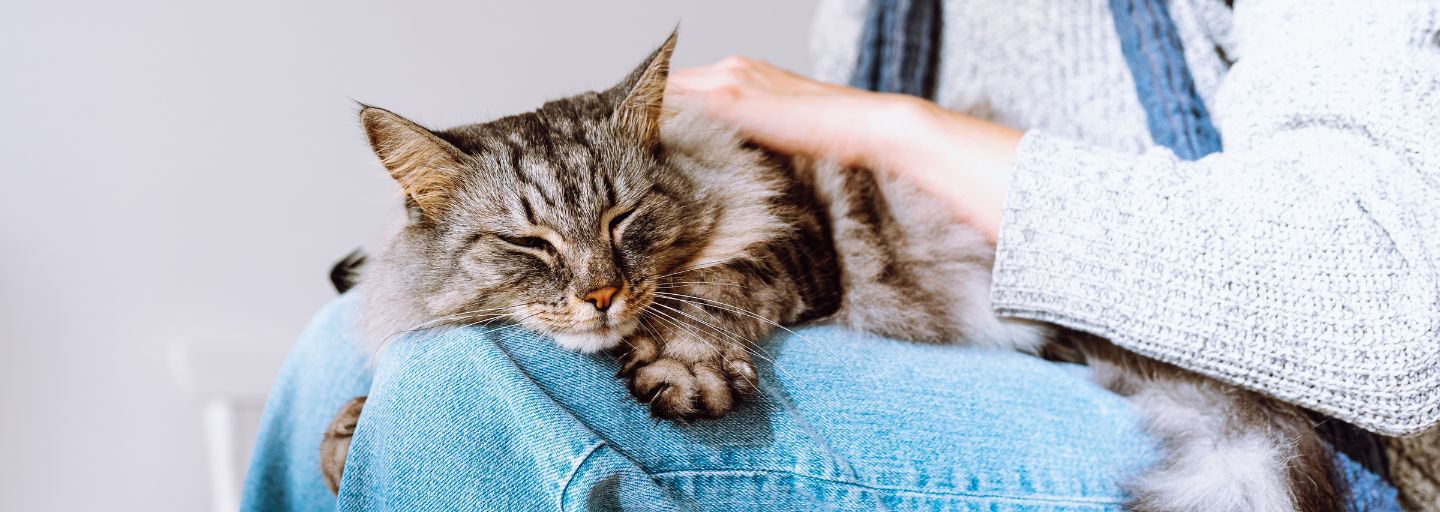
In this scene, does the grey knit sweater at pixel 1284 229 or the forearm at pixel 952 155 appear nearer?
the grey knit sweater at pixel 1284 229

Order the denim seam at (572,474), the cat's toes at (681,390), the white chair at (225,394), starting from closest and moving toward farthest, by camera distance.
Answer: the denim seam at (572,474), the cat's toes at (681,390), the white chair at (225,394)

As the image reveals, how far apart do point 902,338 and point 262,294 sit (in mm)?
1488

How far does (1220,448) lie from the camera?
95 centimetres

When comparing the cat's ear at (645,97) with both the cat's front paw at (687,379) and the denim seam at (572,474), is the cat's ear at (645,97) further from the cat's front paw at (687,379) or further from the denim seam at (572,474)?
the denim seam at (572,474)

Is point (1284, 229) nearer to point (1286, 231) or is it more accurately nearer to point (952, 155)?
point (1286, 231)

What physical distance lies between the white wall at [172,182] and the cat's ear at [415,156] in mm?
764

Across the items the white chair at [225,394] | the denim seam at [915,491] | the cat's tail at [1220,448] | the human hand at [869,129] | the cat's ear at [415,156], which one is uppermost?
the cat's ear at [415,156]

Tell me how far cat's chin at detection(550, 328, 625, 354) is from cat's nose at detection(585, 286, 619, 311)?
0.02m

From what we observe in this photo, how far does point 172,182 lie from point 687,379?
57.4 inches

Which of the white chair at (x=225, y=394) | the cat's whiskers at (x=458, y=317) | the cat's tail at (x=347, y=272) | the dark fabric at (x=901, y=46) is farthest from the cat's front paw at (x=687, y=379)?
the white chair at (x=225, y=394)

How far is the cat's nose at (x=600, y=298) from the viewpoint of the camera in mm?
823

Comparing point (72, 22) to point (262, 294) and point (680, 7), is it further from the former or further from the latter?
point (680, 7)

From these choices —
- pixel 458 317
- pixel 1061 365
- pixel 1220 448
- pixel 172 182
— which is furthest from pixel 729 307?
pixel 172 182

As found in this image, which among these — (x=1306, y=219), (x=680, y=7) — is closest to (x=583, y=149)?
A: (x=1306, y=219)
